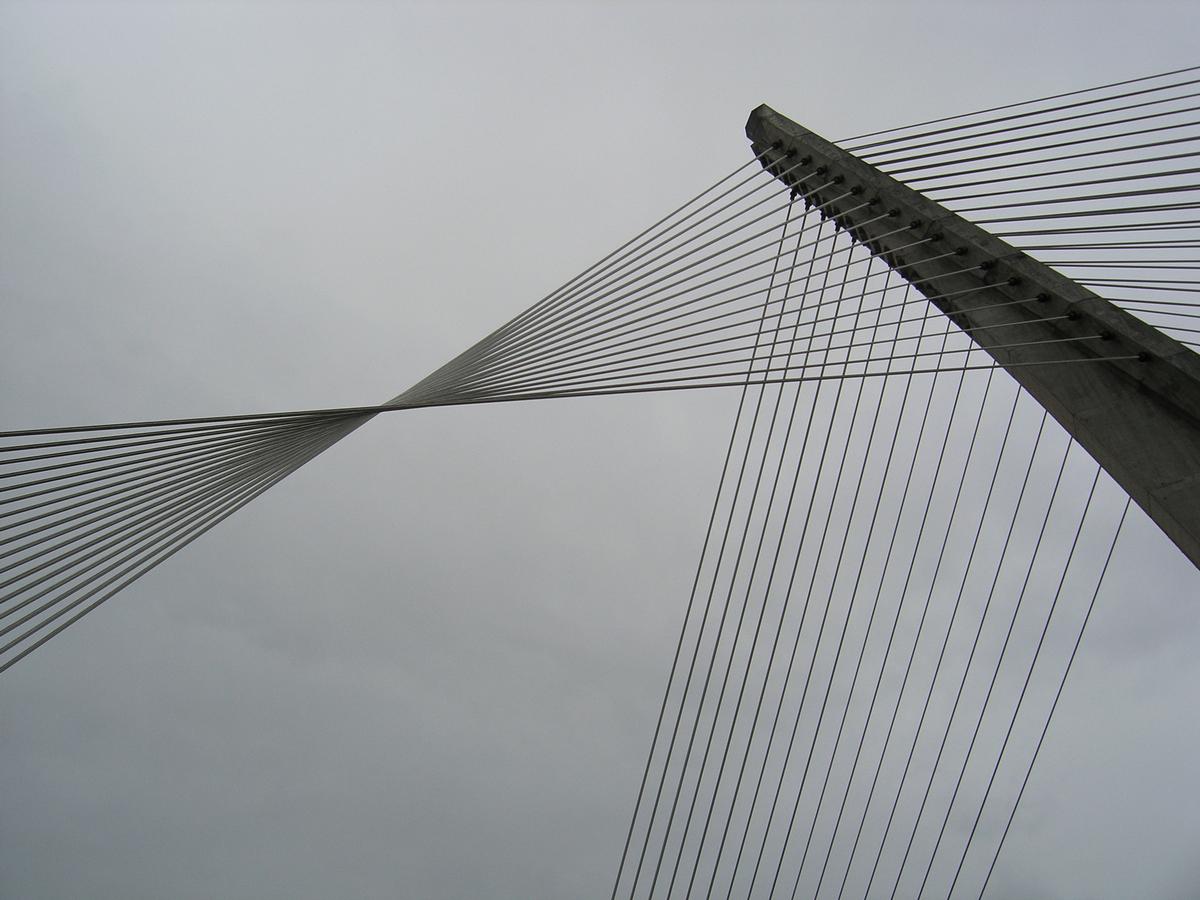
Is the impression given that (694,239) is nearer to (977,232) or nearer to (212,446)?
(977,232)

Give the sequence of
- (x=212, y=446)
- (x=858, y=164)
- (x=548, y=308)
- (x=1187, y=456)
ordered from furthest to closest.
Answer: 1. (x=548, y=308)
2. (x=858, y=164)
3. (x=212, y=446)
4. (x=1187, y=456)

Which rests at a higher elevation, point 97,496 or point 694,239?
point 694,239

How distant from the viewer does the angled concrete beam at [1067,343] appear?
413cm

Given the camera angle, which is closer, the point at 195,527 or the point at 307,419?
the point at 195,527

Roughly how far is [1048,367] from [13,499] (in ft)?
18.0

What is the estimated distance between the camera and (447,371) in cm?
687

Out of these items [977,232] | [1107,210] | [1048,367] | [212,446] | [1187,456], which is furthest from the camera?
[212,446]

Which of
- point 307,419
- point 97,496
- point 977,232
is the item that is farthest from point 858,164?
point 97,496

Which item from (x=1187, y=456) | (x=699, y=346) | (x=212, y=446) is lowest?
(x=212, y=446)

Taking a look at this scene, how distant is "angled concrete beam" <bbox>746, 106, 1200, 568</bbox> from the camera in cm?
413

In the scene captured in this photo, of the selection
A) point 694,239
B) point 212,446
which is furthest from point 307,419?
point 694,239

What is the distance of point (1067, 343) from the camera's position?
471cm

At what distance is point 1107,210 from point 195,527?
17.2 feet

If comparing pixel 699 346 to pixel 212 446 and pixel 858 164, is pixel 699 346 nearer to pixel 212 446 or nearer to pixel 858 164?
pixel 858 164
